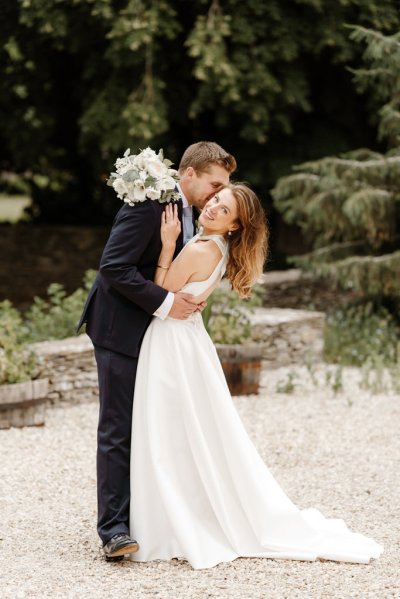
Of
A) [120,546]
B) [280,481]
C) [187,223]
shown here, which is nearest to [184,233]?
[187,223]

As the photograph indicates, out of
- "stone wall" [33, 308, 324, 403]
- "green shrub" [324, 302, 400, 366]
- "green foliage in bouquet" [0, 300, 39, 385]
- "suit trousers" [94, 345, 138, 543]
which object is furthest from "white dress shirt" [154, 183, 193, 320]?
"green shrub" [324, 302, 400, 366]

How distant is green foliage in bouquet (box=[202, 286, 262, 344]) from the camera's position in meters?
7.40

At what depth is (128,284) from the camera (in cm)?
370

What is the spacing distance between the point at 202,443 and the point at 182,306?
568 millimetres

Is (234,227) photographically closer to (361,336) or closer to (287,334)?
(287,334)

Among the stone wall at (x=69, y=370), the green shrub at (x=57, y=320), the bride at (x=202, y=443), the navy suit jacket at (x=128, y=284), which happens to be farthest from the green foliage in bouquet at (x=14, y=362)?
→ the bride at (x=202, y=443)

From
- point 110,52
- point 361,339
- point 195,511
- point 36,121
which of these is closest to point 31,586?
point 195,511

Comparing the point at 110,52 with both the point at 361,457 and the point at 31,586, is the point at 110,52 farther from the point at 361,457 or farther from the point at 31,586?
the point at 31,586

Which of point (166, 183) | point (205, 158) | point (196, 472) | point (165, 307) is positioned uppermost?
point (205, 158)

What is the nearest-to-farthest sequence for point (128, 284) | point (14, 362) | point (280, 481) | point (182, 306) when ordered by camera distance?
1. point (128, 284)
2. point (182, 306)
3. point (280, 481)
4. point (14, 362)

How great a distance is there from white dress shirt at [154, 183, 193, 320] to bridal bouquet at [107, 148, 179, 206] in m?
0.09

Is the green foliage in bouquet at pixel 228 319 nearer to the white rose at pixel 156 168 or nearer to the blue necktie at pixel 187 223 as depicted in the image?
the blue necktie at pixel 187 223

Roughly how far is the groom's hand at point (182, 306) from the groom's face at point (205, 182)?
1.33ft

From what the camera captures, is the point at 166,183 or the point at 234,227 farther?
the point at 234,227
